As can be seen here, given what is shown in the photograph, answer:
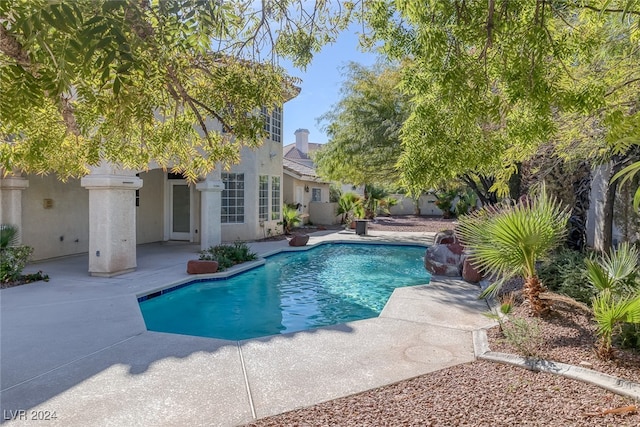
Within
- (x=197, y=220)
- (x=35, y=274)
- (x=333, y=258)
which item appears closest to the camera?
(x=35, y=274)

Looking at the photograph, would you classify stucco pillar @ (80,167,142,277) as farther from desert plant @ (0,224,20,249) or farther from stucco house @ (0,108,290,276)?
desert plant @ (0,224,20,249)

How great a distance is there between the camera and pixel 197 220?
63.5ft

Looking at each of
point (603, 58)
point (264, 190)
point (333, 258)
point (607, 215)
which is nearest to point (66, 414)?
point (603, 58)

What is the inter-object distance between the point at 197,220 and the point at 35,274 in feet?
28.5

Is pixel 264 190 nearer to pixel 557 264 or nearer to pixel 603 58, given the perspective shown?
pixel 557 264

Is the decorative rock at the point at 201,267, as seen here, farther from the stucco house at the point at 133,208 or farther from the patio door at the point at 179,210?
the patio door at the point at 179,210

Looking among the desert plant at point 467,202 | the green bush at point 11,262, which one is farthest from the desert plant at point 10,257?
the desert plant at point 467,202

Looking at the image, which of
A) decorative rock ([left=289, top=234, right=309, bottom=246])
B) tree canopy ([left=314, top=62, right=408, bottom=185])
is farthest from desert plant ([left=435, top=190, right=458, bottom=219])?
decorative rock ([left=289, top=234, right=309, bottom=246])

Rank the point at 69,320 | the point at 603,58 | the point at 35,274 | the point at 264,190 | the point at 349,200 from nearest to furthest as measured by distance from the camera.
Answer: the point at 603,58
the point at 69,320
the point at 35,274
the point at 264,190
the point at 349,200

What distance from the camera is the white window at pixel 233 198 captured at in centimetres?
1894

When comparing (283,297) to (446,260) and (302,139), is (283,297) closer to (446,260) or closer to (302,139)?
(446,260)

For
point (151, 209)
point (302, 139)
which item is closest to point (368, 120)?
point (151, 209)

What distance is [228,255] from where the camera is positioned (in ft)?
46.9

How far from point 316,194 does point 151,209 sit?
14927 millimetres
